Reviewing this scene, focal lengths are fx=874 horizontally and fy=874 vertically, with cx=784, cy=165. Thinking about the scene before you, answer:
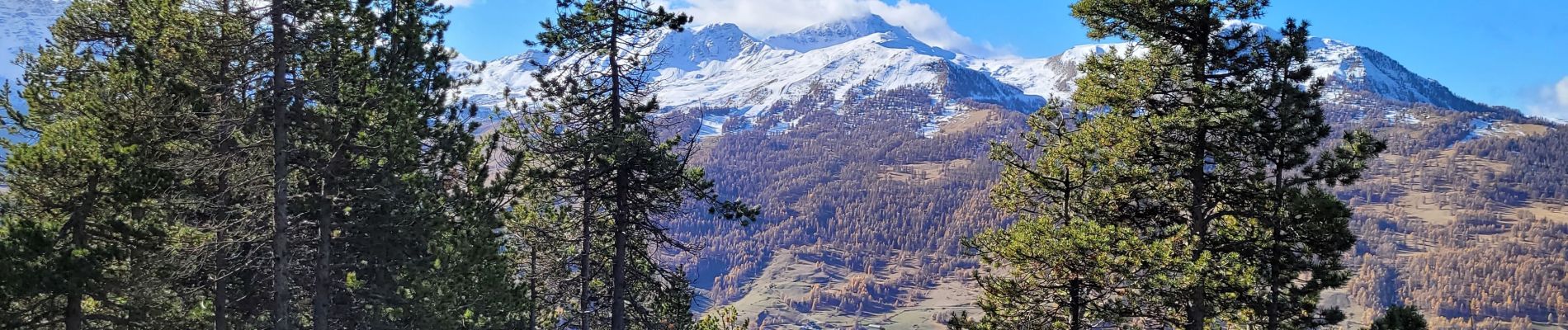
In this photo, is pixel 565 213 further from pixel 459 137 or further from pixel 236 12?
pixel 236 12

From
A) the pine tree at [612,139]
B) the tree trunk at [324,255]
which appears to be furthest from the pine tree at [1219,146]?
the tree trunk at [324,255]

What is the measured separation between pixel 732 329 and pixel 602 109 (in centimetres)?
1131

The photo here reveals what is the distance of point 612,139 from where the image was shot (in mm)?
15742

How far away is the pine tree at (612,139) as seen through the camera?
16.2 m

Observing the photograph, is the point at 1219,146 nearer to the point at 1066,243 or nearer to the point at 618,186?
the point at 1066,243

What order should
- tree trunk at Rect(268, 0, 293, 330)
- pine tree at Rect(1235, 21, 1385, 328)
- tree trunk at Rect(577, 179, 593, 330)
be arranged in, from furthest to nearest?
1. tree trunk at Rect(577, 179, 593, 330)
2. pine tree at Rect(1235, 21, 1385, 328)
3. tree trunk at Rect(268, 0, 293, 330)

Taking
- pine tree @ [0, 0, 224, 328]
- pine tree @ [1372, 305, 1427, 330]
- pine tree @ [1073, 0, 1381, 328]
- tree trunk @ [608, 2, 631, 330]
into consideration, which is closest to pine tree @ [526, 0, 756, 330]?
tree trunk @ [608, 2, 631, 330]

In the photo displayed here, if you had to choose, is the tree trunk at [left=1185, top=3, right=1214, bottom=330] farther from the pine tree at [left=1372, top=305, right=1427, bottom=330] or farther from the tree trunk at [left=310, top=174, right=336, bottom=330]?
the tree trunk at [left=310, top=174, right=336, bottom=330]

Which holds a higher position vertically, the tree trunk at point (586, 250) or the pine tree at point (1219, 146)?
the pine tree at point (1219, 146)

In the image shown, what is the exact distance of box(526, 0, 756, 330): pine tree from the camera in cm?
1616

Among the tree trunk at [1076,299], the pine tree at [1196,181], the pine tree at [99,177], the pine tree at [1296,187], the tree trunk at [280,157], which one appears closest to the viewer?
the tree trunk at [280,157]

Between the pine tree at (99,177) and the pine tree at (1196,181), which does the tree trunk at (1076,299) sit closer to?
the pine tree at (1196,181)

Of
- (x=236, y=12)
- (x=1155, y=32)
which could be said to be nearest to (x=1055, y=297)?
(x=1155, y=32)

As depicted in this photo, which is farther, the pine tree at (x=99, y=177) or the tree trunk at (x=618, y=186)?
the tree trunk at (x=618, y=186)
